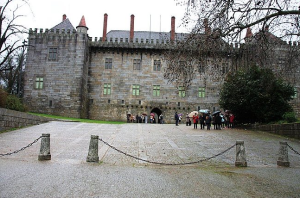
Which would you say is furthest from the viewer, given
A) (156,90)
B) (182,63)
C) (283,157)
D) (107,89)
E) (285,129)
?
(156,90)

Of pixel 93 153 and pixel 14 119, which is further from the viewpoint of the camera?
pixel 14 119

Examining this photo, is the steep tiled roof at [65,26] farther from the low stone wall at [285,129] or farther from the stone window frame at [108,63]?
the low stone wall at [285,129]

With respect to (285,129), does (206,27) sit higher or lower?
higher

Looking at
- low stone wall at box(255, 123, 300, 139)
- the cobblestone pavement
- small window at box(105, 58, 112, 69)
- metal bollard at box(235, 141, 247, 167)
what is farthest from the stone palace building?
metal bollard at box(235, 141, 247, 167)

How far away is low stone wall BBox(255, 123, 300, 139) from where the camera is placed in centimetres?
1452

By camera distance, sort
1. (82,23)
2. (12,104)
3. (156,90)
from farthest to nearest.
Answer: (156,90) → (82,23) → (12,104)

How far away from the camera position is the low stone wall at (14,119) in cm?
1397

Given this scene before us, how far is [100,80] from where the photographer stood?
33.6m

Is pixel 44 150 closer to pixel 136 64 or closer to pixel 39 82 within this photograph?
pixel 39 82

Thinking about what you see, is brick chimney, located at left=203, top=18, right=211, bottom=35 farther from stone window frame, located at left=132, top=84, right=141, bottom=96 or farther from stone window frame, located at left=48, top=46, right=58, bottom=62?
stone window frame, located at left=48, top=46, right=58, bottom=62

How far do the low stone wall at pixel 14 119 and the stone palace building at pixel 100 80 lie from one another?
1234cm

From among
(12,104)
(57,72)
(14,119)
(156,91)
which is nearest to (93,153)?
(14,119)

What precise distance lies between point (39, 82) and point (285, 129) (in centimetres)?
2662

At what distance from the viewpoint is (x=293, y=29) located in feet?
32.9
